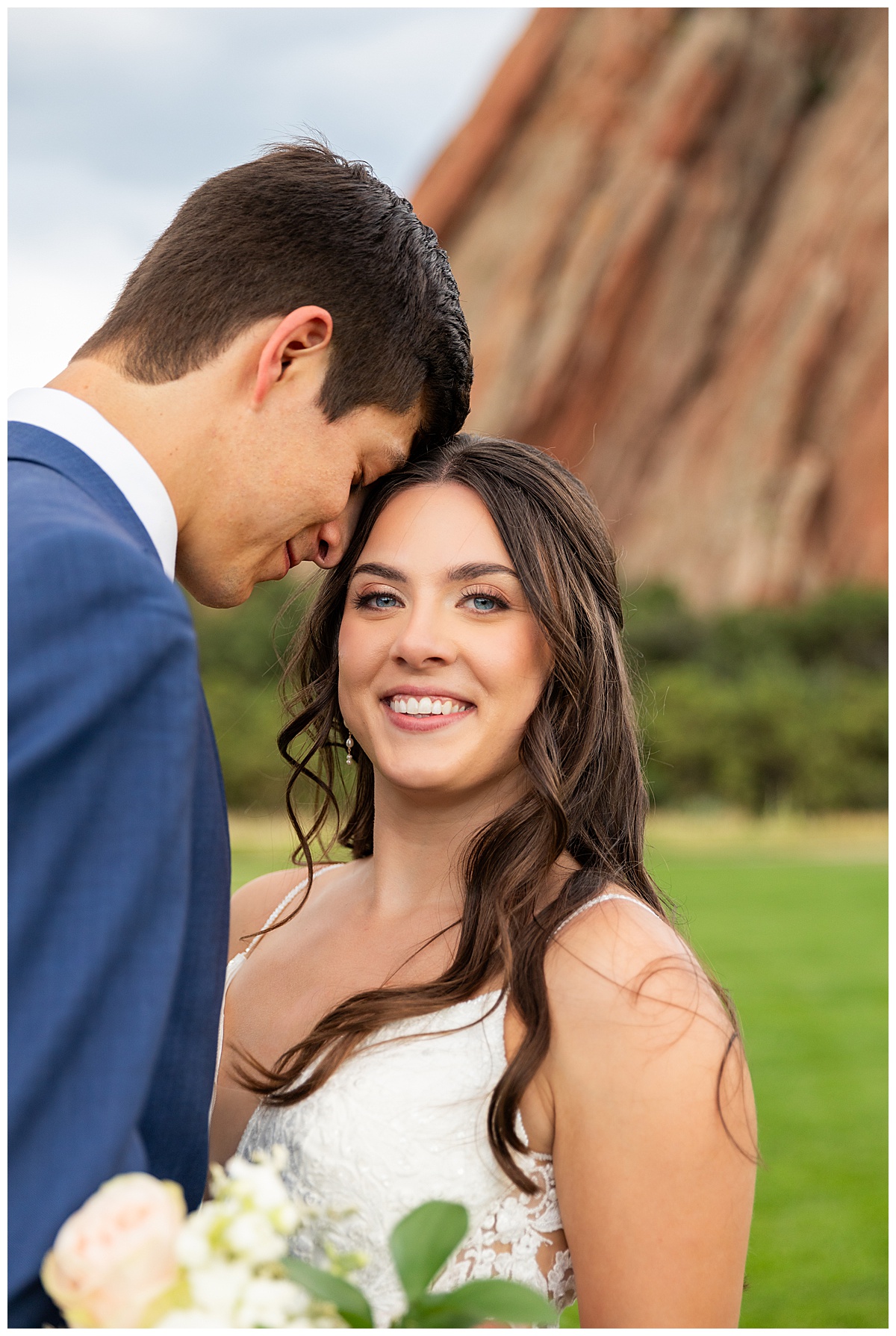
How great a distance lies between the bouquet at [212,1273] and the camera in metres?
1.28

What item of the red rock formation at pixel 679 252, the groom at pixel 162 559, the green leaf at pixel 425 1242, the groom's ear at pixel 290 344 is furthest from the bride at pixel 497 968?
the red rock formation at pixel 679 252

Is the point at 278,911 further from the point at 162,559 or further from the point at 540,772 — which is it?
the point at 162,559

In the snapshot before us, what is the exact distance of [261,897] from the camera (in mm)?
3551

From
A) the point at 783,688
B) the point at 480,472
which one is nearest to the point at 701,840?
the point at 783,688

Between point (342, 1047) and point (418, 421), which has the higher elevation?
point (418, 421)

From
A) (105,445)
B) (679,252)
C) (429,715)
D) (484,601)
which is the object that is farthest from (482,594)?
(679,252)

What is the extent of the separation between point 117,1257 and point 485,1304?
0.40 meters

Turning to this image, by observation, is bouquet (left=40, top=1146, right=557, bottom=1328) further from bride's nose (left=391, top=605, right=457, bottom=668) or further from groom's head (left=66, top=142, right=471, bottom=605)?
bride's nose (left=391, top=605, right=457, bottom=668)

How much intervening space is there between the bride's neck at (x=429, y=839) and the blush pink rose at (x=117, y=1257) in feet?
5.34

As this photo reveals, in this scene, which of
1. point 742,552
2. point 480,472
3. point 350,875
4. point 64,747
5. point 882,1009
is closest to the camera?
point 64,747

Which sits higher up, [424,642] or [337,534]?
[337,534]

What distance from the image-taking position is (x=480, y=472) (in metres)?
2.89

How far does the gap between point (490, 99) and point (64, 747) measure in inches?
1684

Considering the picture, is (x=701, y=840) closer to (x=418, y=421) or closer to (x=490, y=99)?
(x=418, y=421)
